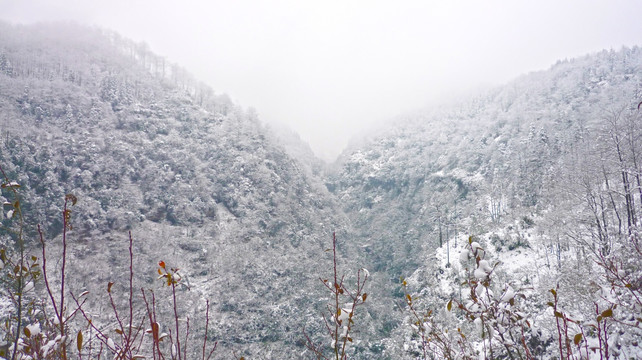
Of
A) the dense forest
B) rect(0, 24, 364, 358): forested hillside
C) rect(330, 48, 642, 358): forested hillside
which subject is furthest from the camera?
rect(0, 24, 364, 358): forested hillside

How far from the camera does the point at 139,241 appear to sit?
5500cm

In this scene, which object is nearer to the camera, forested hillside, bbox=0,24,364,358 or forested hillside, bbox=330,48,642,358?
forested hillside, bbox=330,48,642,358

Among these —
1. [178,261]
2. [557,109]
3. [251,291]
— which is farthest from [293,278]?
[557,109]

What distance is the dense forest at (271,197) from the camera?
1344 inches

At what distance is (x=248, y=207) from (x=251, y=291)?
23.3 m

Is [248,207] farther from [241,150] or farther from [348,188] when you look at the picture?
[348,188]

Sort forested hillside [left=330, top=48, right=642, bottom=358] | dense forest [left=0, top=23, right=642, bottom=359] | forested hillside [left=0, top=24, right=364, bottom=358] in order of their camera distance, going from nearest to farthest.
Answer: forested hillside [left=330, top=48, right=642, bottom=358] < dense forest [left=0, top=23, right=642, bottom=359] < forested hillside [left=0, top=24, right=364, bottom=358]

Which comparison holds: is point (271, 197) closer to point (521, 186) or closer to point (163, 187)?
point (163, 187)

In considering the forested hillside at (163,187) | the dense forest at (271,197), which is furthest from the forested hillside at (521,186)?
the forested hillside at (163,187)

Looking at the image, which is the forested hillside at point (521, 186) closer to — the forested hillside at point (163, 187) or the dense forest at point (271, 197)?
the dense forest at point (271, 197)

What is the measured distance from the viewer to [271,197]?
7669 centimetres

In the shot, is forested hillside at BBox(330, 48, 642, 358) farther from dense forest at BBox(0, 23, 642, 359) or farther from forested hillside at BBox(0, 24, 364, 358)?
forested hillside at BBox(0, 24, 364, 358)

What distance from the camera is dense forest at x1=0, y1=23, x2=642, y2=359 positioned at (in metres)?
34.1

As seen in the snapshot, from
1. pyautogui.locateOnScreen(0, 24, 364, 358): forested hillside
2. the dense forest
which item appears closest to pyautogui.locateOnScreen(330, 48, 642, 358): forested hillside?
the dense forest
